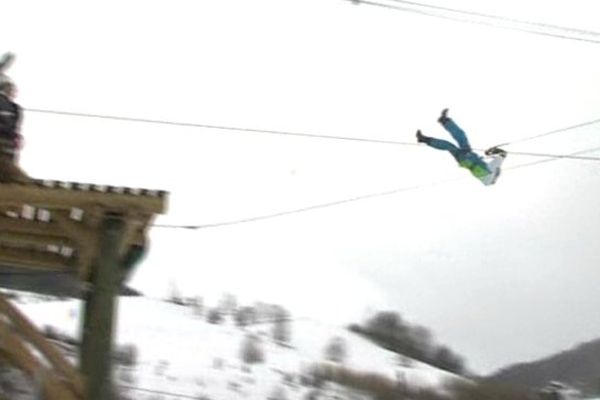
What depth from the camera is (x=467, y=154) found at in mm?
12609

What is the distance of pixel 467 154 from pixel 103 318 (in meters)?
5.93

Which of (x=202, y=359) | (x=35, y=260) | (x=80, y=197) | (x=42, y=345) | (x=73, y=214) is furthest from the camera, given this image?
(x=202, y=359)

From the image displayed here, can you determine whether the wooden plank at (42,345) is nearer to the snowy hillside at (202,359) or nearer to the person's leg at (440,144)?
the person's leg at (440,144)

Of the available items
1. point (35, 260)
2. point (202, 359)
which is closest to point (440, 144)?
point (35, 260)

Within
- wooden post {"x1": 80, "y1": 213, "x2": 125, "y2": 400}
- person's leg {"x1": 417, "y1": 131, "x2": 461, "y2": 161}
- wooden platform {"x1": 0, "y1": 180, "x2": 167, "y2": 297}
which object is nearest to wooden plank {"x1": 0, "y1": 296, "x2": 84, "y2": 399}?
wooden post {"x1": 80, "y1": 213, "x2": 125, "y2": 400}

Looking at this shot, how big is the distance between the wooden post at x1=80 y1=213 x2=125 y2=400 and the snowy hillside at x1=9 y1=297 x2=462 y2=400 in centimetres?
2457

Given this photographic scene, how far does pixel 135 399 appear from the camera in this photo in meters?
34.3

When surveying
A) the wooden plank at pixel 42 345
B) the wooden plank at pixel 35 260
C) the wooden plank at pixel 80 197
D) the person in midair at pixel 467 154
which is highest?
the person in midair at pixel 467 154

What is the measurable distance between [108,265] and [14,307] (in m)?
0.85

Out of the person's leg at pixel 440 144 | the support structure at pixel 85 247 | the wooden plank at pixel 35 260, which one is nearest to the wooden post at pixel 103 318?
the support structure at pixel 85 247

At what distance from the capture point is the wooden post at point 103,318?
26.7 ft

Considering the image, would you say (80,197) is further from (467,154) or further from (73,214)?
(467,154)

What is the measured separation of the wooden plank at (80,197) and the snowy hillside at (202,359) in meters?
24.9

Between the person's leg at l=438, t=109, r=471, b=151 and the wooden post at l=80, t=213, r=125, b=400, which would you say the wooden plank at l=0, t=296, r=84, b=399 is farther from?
the person's leg at l=438, t=109, r=471, b=151
